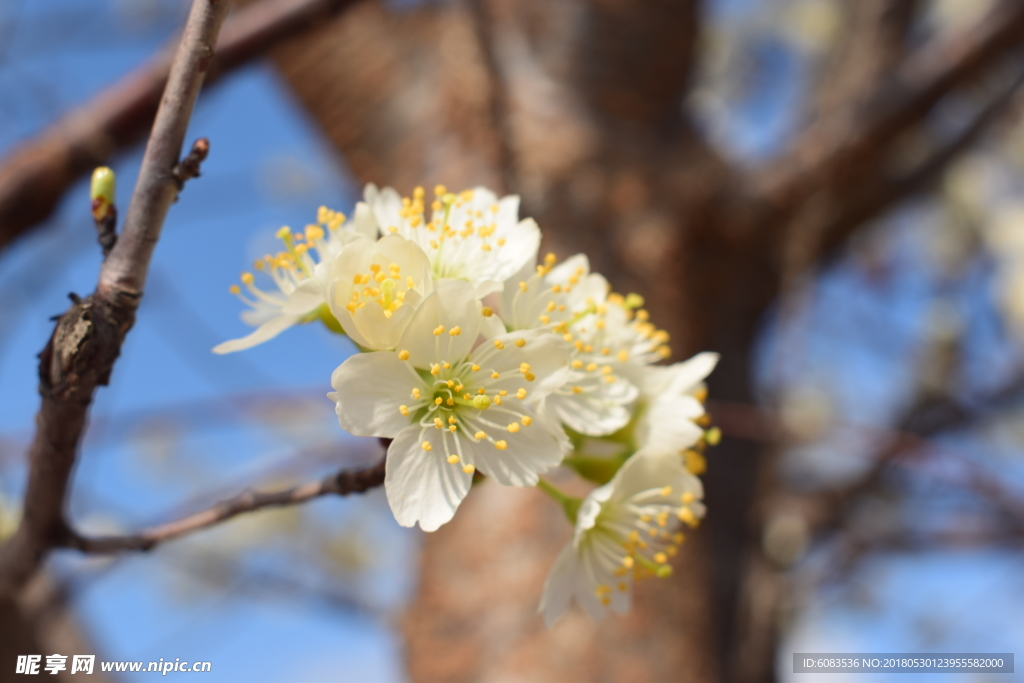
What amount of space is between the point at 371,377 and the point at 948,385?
2576 millimetres

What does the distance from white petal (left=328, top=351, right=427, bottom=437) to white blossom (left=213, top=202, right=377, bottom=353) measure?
0.08 m

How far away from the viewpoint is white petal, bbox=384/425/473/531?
54 cm

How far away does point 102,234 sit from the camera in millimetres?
548

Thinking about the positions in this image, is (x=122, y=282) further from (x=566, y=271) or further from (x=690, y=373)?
(x=690, y=373)

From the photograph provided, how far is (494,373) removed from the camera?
57 centimetres

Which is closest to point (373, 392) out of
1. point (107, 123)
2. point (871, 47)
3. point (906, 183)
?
point (107, 123)

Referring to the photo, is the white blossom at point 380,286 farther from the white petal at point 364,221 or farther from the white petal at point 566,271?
the white petal at point 566,271

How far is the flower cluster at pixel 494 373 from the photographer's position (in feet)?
1.80

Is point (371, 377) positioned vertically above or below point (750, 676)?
above

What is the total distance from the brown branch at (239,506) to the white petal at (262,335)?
13 centimetres

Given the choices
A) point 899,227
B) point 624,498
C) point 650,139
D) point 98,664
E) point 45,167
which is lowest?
point 98,664

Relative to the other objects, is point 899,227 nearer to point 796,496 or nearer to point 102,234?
point 796,496

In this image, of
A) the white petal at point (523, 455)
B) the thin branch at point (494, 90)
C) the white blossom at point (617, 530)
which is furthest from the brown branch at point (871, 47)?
the white petal at point (523, 455)

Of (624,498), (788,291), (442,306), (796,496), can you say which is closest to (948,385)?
(796,496)
